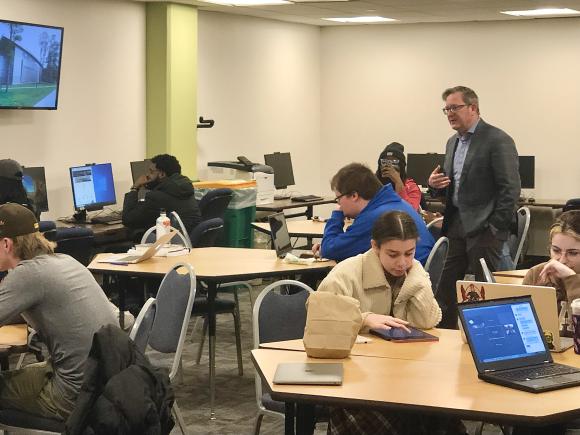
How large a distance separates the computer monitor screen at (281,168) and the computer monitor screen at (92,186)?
7.97ft

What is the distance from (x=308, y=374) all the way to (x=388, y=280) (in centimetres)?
100

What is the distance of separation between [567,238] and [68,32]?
5.66m

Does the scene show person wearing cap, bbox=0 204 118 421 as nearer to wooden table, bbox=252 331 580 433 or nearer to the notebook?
wooden table, bbox=252 331 580 433

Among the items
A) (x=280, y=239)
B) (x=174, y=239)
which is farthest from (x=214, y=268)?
(x=174, y=239)

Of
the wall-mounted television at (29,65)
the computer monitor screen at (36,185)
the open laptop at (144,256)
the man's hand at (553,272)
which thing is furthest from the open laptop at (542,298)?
the wall-mounted television at (29,65)

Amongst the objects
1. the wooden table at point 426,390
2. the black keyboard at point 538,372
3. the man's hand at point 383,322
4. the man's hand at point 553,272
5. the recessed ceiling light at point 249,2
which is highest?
the recessed ceiling light at point 249,2

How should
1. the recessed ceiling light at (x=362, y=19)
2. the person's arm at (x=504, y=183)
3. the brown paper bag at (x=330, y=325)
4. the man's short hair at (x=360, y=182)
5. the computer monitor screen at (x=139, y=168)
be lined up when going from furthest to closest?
the recessed ceiling light at (x=362, y=19) < the computer monitor screen at (x=139, y=168) < the person's arm at (x=504, y=183) < the man's short hair at (x=360, y=182) < the brown paper bag at (x=330, y=325)

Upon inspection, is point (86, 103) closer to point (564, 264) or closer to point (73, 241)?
point (73, 241)

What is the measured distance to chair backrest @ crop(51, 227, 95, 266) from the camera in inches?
255

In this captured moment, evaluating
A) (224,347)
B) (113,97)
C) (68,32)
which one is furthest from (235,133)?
(224,347)

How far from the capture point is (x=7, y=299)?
3826mm

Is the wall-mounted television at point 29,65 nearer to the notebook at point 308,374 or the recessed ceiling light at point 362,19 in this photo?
the recessed ceiling light at point 362,19

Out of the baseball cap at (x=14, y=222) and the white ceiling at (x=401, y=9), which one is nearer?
the baseball cap at (x=14, y=222)

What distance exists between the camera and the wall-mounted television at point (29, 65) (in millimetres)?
7812
